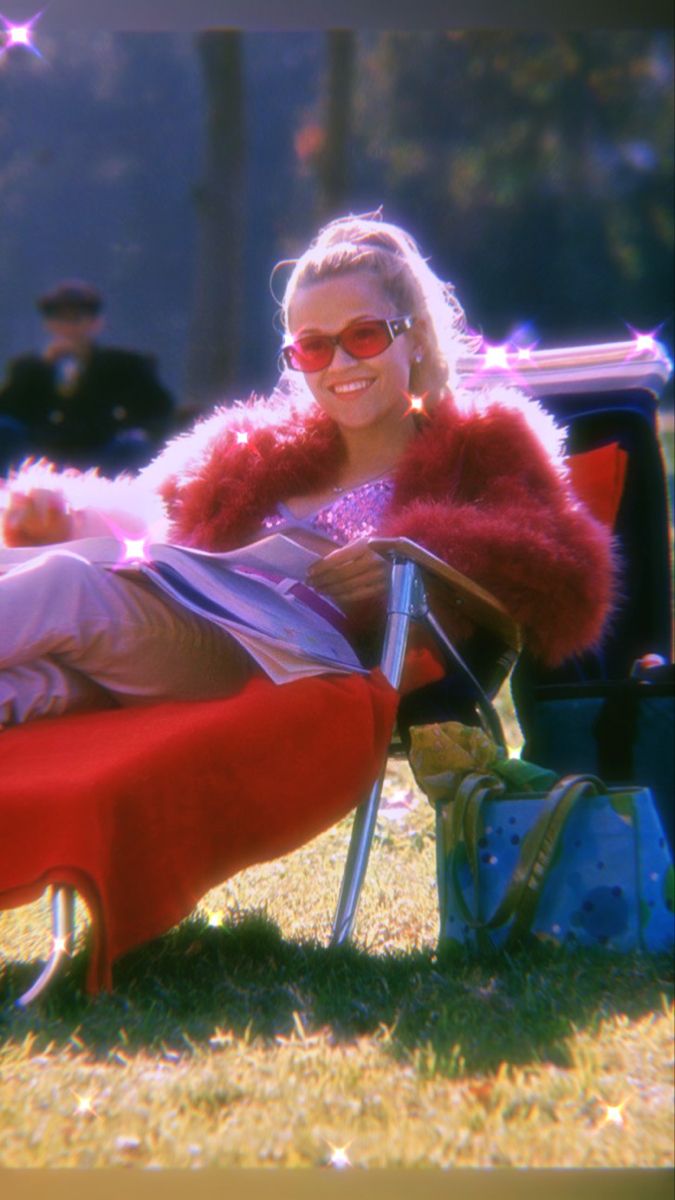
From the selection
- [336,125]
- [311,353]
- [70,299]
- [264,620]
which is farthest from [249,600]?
[70,299]

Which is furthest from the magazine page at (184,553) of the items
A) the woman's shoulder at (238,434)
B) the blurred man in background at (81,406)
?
the blurred man in background at (81,406)

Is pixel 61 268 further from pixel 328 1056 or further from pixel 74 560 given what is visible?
pixel 328 1056

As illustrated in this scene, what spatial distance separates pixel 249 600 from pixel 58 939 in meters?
0.66

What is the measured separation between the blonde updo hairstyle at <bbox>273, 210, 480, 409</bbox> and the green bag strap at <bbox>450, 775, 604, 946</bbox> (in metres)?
1.07

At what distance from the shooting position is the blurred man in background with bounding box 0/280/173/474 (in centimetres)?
321

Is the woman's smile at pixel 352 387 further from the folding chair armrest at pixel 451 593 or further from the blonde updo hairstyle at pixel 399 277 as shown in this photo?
the folding chair armrest at pixel 451 593

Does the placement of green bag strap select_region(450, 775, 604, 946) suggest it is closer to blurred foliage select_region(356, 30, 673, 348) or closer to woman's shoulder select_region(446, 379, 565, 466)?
woman's shoulder select_region(446, 379, 565, 466)

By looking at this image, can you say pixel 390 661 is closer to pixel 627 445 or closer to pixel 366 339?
pixel 366 339

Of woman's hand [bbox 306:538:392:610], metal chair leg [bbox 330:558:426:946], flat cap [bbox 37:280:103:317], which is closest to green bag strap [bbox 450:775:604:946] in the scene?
metal chair leg [bbox 330:558:426:946]

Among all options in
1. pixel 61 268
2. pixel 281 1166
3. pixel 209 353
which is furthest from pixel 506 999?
pixel 61 268

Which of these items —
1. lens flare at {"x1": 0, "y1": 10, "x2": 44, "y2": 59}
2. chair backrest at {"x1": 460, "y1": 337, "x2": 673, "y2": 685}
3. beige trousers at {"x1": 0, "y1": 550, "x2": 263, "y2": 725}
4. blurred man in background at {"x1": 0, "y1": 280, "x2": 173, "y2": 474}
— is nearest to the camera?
lens flare at {"x1": 0, "y1": 10, "x2": 44, "y2": 59}

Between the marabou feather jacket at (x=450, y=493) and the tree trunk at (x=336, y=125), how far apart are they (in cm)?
47

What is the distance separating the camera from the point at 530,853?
196 cm

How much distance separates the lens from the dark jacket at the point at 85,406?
325cm
